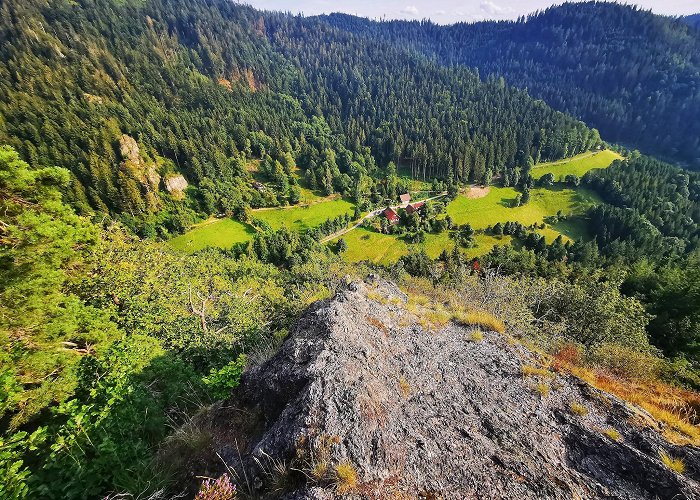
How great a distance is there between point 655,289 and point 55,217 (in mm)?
75376

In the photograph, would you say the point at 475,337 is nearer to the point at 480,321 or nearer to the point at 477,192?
the point at 480,321

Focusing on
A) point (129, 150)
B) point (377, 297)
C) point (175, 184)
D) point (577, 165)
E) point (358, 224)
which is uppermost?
point (377, 297)

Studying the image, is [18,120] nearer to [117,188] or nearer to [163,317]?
[117,188]

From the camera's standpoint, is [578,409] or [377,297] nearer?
[578,409]

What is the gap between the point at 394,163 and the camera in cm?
16712

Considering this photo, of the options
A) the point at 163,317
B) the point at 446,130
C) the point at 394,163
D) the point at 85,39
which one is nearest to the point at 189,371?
the point at 163,317

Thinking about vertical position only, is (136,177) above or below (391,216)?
above

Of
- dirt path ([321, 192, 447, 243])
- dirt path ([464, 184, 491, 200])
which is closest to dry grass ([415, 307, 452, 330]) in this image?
dirt path ([321, 192, 447, 243])

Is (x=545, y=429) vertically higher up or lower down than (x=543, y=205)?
higher up

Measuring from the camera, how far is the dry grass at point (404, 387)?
12508 millimetres

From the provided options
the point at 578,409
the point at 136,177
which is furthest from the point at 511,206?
the point at 136,177

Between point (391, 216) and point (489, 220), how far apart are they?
36.1 meters

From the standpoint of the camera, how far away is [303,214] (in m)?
126

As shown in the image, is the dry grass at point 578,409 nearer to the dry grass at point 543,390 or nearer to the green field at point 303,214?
the dry grass at point 543,390
